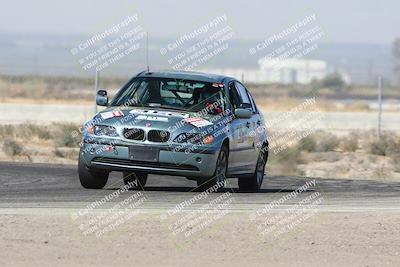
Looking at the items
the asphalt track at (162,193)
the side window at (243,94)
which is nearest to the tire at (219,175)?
the asphalt track at (162,193)

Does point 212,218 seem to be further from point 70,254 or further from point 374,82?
point 374,82

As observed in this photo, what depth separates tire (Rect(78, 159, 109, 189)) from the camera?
14336mm

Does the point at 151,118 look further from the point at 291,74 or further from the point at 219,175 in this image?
the point at 291,74

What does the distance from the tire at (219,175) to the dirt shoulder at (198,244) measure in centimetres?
238

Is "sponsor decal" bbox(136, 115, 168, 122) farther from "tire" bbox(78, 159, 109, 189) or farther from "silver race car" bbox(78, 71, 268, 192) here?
"tire" bbox(78, 159, 109, 189)

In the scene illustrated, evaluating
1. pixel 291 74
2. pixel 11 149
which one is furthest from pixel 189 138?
pixel 291 74

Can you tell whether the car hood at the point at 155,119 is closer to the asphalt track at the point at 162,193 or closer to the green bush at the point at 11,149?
the asphalt track at the point at 162,193

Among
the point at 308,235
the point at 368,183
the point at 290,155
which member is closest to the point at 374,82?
the point at 290,155

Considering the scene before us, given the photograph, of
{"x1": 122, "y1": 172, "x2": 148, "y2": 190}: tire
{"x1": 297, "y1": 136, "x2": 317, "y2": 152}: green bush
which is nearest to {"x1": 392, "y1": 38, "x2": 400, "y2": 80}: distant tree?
{"x1": 297, "y1": 136, "x2": 317, "y2": 152}: green bush

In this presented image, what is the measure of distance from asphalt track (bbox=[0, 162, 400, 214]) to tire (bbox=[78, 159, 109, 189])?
11 cm

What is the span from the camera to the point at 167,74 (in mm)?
15305

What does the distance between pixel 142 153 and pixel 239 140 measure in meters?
1.80

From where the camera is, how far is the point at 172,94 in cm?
1510

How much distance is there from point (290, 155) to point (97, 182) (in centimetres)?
1249
